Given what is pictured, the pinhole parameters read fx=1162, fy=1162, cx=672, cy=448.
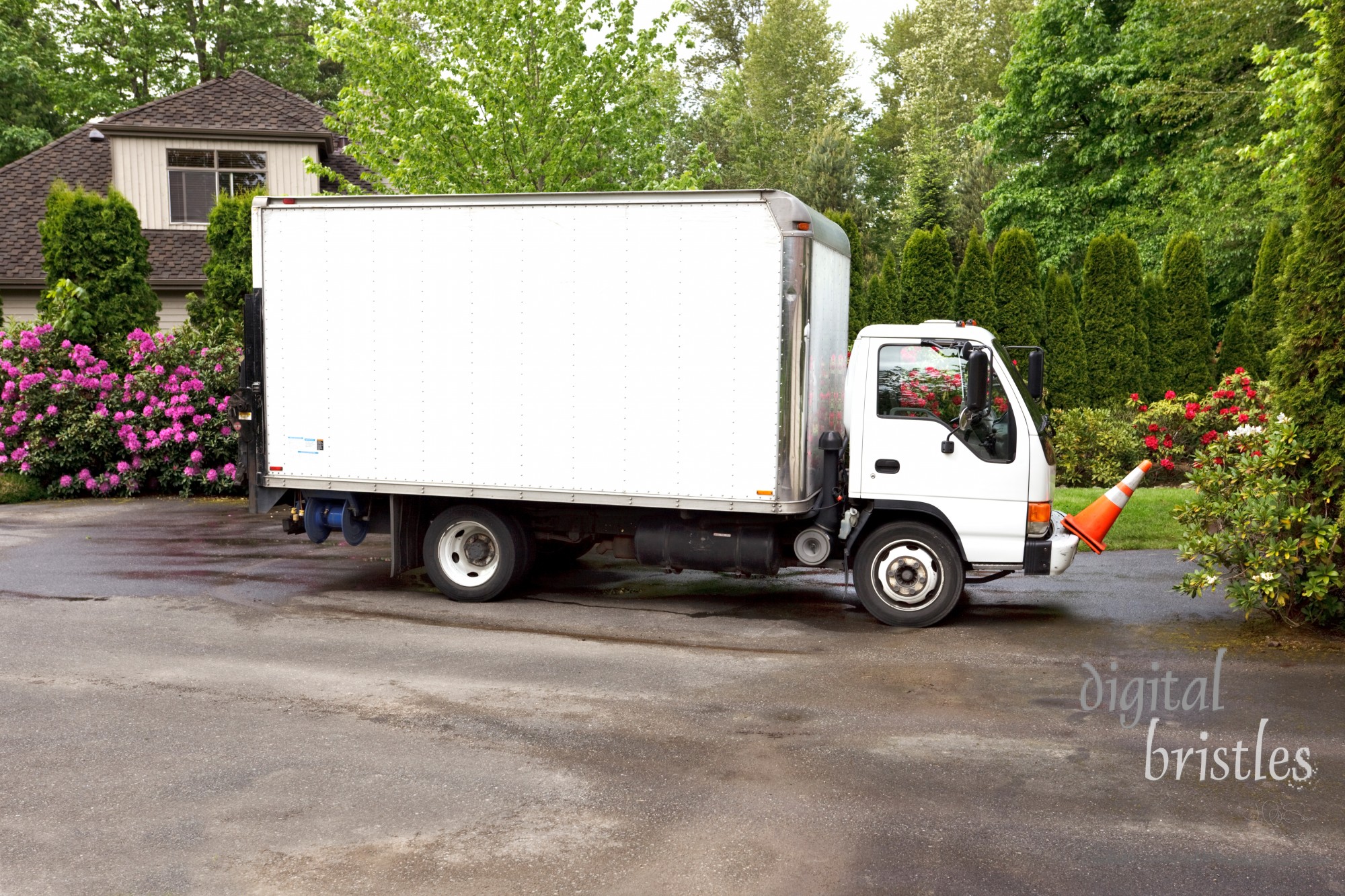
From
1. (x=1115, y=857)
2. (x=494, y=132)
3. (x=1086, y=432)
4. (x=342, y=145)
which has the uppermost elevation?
(x=342, y=145)

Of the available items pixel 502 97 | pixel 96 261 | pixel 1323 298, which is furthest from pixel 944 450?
pixel 96 261

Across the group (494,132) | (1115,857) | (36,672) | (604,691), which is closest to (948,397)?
(604,691)

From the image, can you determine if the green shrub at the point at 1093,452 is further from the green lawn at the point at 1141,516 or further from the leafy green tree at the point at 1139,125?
the leafy green tree at the point at 1139,125

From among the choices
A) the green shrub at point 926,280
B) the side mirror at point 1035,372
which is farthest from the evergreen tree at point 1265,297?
the side mirror at point 1035,372

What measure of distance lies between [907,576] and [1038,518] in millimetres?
1122

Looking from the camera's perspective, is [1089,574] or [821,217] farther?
[1089,574]

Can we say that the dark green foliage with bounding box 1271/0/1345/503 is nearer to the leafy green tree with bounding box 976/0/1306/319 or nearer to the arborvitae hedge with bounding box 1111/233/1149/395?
the arborvitae hedge with bounding box 1111/233/1149/395

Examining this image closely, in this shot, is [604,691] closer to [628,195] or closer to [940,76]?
[628,195]

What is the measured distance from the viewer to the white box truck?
9055mm

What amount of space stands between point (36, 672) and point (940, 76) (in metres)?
45.9

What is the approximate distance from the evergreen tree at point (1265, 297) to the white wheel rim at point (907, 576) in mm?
13346

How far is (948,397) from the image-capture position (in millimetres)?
9141

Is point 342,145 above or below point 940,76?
below

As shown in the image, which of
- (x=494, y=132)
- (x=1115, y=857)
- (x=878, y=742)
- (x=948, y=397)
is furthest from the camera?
(x=494, y=132)
